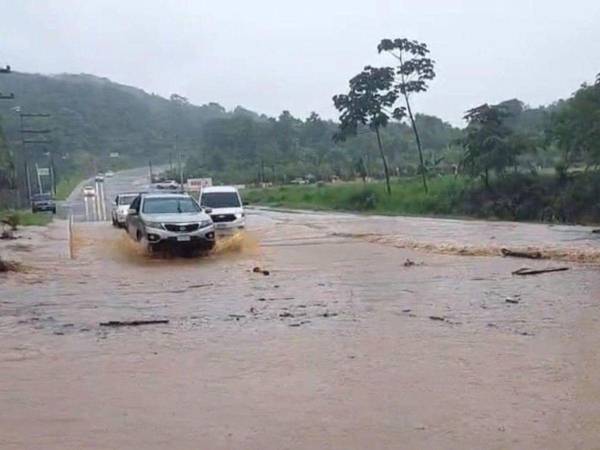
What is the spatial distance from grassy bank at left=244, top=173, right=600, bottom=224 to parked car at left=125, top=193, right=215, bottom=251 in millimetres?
19663

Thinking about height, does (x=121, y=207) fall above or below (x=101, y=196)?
below

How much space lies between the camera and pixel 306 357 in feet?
29.1

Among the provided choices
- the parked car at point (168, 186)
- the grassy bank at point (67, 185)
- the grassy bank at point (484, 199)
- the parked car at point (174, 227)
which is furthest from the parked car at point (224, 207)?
the grassy bank at point (67, 185)

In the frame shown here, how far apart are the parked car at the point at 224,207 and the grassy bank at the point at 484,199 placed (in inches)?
617

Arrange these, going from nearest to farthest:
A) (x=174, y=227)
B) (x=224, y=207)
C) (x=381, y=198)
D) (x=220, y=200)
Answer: (x=174, y=227) < (x=224, y=207) < (x=220, y=200) < (x=381, y=198)

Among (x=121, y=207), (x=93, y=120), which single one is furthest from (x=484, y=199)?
(x=93, y=120)

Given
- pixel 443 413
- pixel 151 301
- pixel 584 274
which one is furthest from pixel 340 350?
pixel 584 274

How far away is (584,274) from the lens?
15.6 meters

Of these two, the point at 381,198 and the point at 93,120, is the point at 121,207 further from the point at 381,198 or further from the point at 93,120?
the point at 93,120

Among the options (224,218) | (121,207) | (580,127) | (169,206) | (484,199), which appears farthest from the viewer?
(484,199)

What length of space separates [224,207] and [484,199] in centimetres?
1941

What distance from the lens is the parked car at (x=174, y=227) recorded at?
19.9 metres

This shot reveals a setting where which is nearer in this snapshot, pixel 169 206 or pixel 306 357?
pixel 306 357

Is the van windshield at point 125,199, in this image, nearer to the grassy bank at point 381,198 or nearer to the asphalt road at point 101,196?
the asphalt road at point 101,196
